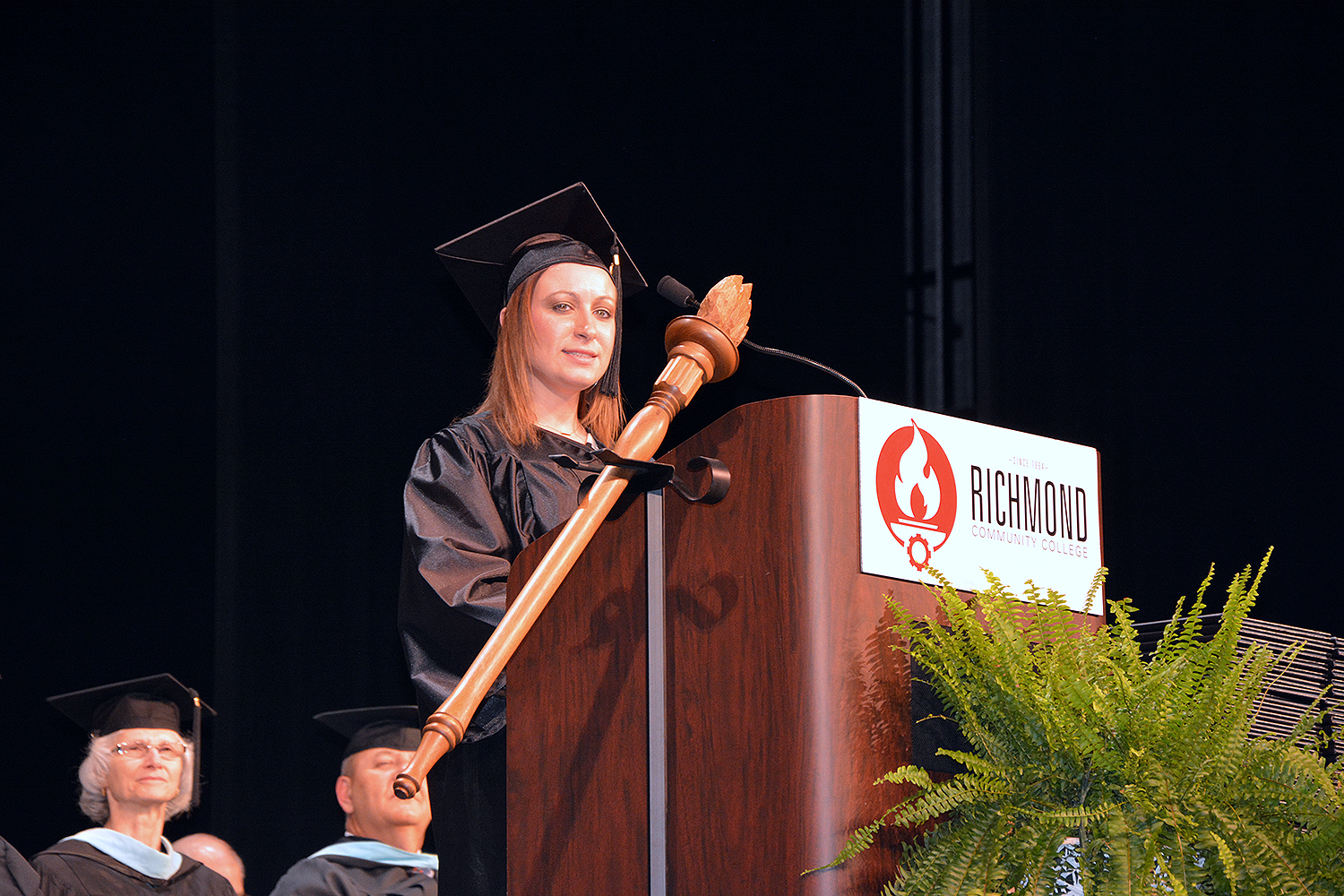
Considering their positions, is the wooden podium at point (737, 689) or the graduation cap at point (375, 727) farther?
the graduation cap at point (375, 727)

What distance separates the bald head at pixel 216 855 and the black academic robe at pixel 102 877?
43mm

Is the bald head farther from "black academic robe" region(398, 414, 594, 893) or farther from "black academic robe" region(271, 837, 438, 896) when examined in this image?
"black academic robe" region(398, 414, 594, 893)

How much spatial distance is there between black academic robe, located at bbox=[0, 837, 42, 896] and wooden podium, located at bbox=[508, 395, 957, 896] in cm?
369

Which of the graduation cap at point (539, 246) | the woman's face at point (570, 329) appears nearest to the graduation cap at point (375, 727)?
the graduation cap at point (539, 246)

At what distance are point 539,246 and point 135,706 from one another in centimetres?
330

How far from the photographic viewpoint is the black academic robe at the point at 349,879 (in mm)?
4898

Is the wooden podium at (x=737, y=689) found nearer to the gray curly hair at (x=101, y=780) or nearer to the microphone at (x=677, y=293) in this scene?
the microphone at (x=677, y=293)

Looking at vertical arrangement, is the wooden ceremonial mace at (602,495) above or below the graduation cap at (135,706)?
above

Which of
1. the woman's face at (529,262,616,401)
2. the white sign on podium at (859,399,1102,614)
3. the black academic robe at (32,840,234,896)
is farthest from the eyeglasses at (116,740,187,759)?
the white sign on podium at (859,399,1102,614)

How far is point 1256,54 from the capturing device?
4.61 m

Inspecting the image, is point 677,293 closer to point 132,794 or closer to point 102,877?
point 102,877

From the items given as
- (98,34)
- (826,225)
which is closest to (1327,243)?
(826,225)

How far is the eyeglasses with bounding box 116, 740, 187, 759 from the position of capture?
16.9ft

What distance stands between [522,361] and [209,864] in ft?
11.9
